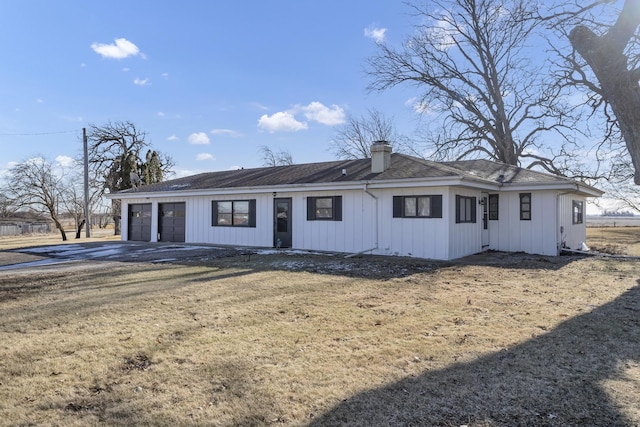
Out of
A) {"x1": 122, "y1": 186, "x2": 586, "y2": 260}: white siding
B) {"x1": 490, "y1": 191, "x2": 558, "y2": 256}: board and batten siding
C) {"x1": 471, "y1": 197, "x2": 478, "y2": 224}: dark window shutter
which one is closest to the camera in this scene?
{"x1": 122, "y1": 186, "x2": 586, "y2": 260}: white siding

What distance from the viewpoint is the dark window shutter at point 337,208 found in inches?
542

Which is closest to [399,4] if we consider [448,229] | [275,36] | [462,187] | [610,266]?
[275,36]

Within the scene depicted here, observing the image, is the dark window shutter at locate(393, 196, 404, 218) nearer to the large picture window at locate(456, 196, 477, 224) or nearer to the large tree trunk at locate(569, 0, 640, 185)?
the large picture window at locate(456, 196, 477, 224)

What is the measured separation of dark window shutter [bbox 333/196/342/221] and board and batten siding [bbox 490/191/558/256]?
19.0 feet

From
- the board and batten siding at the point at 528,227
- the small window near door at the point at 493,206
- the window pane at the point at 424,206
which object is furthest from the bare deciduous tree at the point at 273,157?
the window pane at the point at 424,206

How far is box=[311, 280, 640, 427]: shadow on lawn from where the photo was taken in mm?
2811

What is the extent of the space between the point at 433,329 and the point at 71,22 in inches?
641

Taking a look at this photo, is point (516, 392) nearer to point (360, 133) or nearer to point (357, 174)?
point (357, 174)

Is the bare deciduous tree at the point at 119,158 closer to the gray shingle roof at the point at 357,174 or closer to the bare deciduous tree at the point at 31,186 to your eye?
the bare deciduous tree at the point at 31,186

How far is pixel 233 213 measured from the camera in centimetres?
1619

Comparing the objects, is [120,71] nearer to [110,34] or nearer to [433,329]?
[110,34]

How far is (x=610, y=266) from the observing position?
10.7 meters

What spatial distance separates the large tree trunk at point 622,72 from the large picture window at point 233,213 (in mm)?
11709

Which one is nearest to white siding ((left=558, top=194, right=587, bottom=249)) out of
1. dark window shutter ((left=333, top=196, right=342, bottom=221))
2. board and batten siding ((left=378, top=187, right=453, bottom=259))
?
board and batten siding ((left=378, top=187, right=453, bottom=259))
